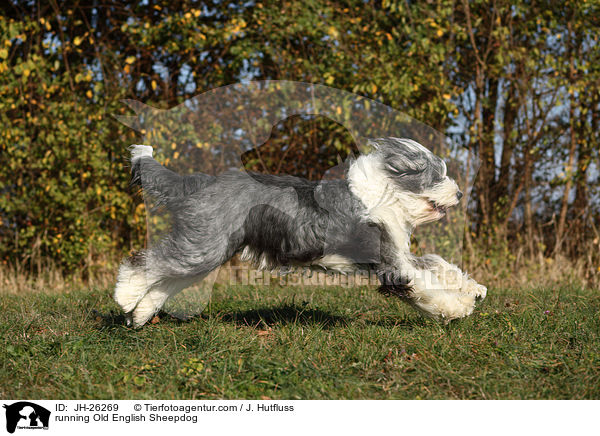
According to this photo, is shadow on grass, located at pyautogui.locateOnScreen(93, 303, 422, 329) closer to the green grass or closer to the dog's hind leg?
the green grass

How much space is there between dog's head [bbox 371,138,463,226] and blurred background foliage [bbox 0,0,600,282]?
2.80 m

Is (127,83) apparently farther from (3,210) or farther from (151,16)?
(3,210)

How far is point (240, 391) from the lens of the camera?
2891mm

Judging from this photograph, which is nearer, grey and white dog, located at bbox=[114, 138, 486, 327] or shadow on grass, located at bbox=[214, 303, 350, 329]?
grey and white dog, located at bbox=[114, 138, 486, 327]

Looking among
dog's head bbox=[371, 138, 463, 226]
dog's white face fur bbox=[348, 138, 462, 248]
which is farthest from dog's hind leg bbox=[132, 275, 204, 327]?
dog's head bbox=[371, 138, 463, 226]

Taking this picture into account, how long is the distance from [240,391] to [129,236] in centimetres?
536

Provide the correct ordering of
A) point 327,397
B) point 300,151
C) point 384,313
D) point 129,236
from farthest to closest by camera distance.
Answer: point 129,236
point 300,151
point 384,313
point 327,397

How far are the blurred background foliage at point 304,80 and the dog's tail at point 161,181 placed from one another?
10.8 ft

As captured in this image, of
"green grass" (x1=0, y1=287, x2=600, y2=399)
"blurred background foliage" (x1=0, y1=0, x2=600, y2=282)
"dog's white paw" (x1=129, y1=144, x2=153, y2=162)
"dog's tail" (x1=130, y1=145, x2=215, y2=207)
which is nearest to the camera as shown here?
"green grass" (x1=0, y1=287, x2=600, y2=399)

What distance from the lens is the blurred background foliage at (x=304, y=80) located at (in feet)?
22.2

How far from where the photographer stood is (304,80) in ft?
22.6

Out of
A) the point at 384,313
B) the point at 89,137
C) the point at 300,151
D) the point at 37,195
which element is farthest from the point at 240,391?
the point at 37,195
